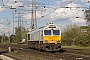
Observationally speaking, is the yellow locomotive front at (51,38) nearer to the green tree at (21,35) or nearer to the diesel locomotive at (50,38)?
the diesel locomotive at (50,38)

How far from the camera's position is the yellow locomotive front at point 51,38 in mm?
35062

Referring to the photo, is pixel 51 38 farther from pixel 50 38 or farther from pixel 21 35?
pixel 21 35

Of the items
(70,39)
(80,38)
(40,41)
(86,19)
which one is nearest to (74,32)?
(70,39)

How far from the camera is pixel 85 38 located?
5325 centimetres

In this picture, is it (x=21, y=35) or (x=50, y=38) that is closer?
(x=50, y=38)

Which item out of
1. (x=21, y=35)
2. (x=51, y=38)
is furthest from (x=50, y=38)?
(x=21, y=35)

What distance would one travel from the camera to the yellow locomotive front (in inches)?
1380

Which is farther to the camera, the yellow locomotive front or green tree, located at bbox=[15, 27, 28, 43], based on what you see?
green tree, located at bbox=[15, 27, 28, 43]

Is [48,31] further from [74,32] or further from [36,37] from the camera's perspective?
[74,32]

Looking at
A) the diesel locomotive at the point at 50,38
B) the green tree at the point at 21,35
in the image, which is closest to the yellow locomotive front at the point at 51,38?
the diesel locomotive at the point at 50,38

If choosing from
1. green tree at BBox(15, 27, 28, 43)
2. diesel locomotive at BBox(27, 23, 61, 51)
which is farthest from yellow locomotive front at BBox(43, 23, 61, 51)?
green tree at BBox(15, 27, 28, 43)

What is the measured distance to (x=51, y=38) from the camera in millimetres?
35656

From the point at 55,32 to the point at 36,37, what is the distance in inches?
209

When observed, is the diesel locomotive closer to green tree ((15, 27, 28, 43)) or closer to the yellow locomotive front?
the yellow locomotive front
